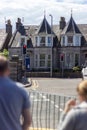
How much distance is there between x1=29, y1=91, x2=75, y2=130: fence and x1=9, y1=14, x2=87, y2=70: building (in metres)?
55.2

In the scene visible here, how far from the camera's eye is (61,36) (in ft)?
230

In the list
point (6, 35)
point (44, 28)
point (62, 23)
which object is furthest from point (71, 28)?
point (6, 35)

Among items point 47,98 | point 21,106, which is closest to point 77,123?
point 21,106

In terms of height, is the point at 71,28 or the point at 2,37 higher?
the point at 71,28

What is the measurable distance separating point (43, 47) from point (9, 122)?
212ft

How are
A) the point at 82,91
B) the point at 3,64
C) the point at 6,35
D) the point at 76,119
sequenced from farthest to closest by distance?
the point at 6,35 < the point at 3,64 < the point at 82,91 < the point at 76,119

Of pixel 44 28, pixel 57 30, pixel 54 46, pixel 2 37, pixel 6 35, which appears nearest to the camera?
pixel 54 46

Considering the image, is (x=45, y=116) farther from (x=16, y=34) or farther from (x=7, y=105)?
(x=16, y=34)

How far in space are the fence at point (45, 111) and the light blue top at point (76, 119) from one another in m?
6.37

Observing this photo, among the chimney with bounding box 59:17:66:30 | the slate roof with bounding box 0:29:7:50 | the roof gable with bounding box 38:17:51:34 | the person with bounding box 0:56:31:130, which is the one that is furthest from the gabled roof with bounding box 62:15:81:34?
the person with bounding box 0:56:31:130

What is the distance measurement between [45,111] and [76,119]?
8.12 meters

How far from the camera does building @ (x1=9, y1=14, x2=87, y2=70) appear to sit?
69125 millimetres

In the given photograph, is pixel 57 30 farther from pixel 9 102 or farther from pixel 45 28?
pixel 9 102

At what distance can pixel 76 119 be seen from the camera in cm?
493
